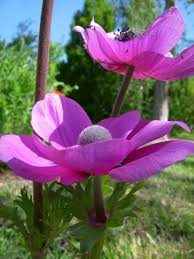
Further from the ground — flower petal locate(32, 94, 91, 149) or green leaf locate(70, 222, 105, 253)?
flower petal locate(32, 94, 91, 149)

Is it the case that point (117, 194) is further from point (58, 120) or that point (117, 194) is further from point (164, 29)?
point (164, 29)

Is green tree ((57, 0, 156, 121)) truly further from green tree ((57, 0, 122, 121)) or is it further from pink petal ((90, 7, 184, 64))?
pink petal ((90, 7, 184, 64))

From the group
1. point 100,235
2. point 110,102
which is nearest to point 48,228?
point 100,235

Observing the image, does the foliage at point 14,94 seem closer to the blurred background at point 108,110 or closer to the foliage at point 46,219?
the blurred background at point 108,110

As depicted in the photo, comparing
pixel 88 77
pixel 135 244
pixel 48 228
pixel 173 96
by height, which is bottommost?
pixel 173 96

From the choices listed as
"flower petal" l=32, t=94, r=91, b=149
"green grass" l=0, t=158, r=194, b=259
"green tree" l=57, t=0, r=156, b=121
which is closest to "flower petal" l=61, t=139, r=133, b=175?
"flower petal" l=32, t=94, r=91, b=149

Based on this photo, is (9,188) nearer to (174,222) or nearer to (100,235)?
(174,222)
